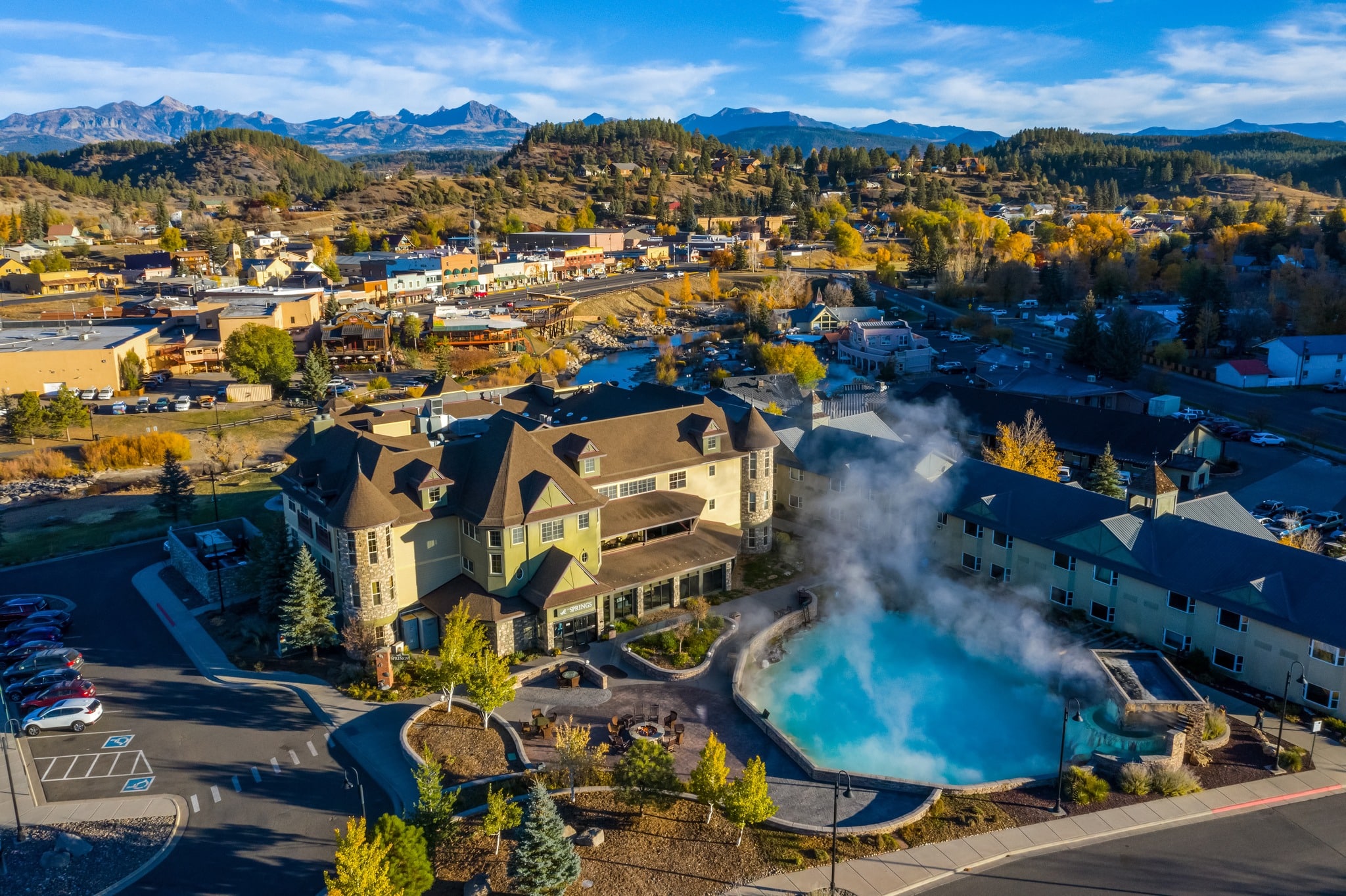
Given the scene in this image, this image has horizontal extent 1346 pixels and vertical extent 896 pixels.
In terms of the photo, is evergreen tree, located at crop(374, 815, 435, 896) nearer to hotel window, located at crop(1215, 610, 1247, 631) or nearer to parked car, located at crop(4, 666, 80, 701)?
parked car, located at crop(4, 666, 80, 701)

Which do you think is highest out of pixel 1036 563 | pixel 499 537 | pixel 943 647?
pixel 499 537

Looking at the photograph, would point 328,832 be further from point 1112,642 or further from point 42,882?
point 1112,642

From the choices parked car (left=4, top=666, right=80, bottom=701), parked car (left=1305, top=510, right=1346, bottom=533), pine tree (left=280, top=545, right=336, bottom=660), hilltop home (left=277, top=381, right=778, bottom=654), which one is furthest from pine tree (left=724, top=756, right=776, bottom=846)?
parked car (left=1305, top=510, right=1346, bottom=533)

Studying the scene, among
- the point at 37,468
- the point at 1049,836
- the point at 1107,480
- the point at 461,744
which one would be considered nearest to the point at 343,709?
the point at 461,744

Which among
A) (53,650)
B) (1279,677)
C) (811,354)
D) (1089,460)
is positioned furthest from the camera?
(811,354)

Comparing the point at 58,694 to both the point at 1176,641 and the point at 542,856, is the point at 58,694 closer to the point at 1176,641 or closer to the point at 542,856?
the point at 542,856

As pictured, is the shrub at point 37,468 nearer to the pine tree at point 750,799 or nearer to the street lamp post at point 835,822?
the pine tree at point 750,799

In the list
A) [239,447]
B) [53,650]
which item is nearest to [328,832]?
[53,650]
